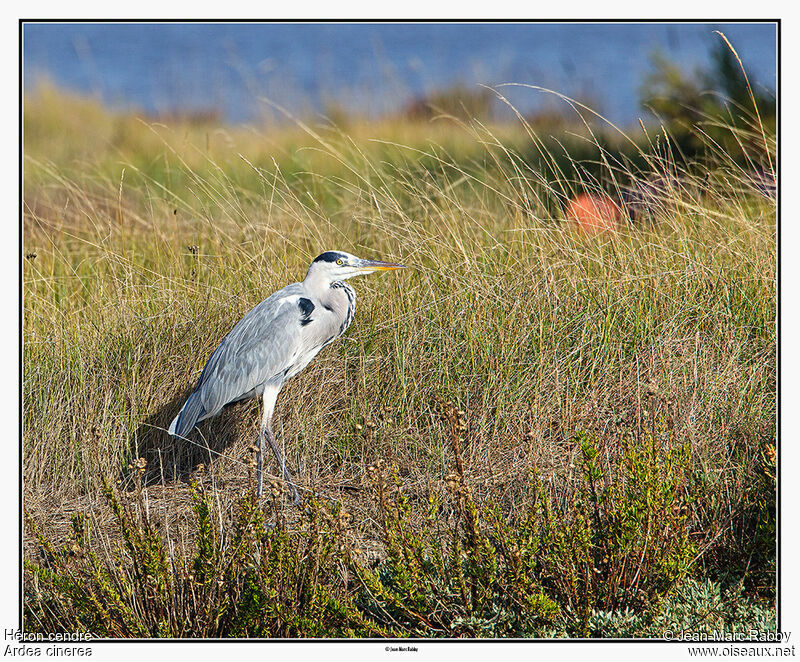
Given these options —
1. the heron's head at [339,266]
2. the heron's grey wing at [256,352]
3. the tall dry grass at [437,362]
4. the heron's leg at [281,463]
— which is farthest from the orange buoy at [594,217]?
the heron's leg at [281,463]

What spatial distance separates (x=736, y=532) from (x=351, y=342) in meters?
2.00

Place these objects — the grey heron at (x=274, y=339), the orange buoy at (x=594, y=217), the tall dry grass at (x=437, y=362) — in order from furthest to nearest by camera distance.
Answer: the orange buoy at (x=594, y=217), the grey heron at (x=274, y=339), the tall dry grass at (x=437, y=362)

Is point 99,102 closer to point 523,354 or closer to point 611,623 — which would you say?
point 523,354

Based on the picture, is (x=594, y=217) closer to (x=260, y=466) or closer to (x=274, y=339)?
(x=274, y=339)

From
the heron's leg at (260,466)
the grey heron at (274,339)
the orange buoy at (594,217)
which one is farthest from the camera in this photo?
the orange buoy at (594,217)

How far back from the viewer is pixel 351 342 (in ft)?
13.6

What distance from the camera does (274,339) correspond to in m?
3.68

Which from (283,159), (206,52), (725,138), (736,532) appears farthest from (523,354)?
(206,52)

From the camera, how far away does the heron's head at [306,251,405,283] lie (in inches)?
145

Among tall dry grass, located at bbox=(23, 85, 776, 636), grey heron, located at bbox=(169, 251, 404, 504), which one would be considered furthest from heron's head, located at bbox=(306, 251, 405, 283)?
tall dry grass, located at bbox=(23, 85, 776, 636)

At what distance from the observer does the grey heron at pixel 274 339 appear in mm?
3668

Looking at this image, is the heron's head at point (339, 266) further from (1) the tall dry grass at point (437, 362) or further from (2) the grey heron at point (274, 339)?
(1) the tall dry grass at point (437, 362)

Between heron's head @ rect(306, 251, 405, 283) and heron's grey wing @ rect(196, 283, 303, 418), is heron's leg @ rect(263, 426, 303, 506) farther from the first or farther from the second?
heron's head @ rect(306, 251, 405, 283)

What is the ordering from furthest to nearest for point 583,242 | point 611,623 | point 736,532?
1. point 583,242
2. point 736,532
3. point 611,623
